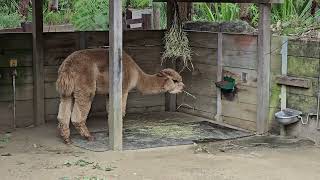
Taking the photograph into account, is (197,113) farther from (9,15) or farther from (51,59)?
(9,15)

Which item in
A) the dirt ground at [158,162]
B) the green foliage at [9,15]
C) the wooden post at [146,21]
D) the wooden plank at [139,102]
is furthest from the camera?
the green foliage at [9,15]

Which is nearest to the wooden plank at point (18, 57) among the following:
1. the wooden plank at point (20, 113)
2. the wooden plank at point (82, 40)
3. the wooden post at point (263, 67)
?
the wooden plank at point (20, 113)

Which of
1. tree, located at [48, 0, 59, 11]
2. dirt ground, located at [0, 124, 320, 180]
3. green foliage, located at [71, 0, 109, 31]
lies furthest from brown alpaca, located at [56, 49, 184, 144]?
tree, located at [48, 0, 59, 11]

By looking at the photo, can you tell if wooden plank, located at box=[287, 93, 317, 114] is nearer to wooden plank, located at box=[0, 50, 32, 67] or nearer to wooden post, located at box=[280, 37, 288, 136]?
wooden post, located at box=[280, 37, 288, 136]

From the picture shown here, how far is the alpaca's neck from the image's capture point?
9.03 meters

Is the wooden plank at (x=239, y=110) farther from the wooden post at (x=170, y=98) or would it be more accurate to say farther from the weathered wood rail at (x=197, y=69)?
the wooden post at (x=170, y=98)

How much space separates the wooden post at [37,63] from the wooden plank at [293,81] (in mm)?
3797

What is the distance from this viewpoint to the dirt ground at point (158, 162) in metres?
6.55

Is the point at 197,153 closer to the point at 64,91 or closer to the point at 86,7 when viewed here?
the point at 64,91

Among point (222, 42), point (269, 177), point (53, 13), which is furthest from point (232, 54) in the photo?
point (53, 13)

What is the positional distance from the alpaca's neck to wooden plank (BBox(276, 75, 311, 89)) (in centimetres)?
180

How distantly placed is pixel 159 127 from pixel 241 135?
1352 mm

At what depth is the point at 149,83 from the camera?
9055mm

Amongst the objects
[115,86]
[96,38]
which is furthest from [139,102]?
[115,86]
